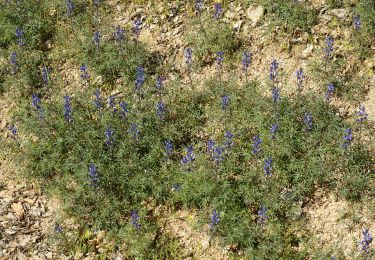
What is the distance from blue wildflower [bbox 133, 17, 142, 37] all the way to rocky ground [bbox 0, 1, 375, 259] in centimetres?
12

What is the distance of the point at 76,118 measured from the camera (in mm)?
7773

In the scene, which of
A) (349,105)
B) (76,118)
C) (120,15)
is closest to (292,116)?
(349,105)

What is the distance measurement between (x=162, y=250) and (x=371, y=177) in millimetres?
3179

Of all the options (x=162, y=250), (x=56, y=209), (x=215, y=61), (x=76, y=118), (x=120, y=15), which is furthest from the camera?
(x=120, y=15)

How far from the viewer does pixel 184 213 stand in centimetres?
687

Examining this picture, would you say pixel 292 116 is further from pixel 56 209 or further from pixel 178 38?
pixel 56 209

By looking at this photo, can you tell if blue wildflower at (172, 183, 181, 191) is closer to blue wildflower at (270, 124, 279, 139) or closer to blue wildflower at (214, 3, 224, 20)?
blue wildflower at (270, 124, 279, 139)

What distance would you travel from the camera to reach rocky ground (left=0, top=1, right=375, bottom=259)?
6.46m

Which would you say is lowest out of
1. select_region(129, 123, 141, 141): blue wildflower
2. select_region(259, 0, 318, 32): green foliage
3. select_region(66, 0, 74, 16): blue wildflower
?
select_region(129, 123, 141, 141): blue wildflower

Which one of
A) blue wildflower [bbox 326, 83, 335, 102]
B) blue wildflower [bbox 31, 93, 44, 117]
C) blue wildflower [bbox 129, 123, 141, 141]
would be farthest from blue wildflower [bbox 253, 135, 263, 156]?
blue wildflower [bbox 31, 93, 44, 117]

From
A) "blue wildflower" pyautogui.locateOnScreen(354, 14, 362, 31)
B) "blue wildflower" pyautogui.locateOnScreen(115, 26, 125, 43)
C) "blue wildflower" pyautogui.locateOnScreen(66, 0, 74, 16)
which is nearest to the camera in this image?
"blue wildflower" pyautogui.locateOnScreen(354, 14, 362, 31)

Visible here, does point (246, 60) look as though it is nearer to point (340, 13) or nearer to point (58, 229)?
point (340, 13)

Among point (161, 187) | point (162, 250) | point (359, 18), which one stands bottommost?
point (162, 250)

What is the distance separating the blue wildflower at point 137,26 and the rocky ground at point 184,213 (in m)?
0.12
